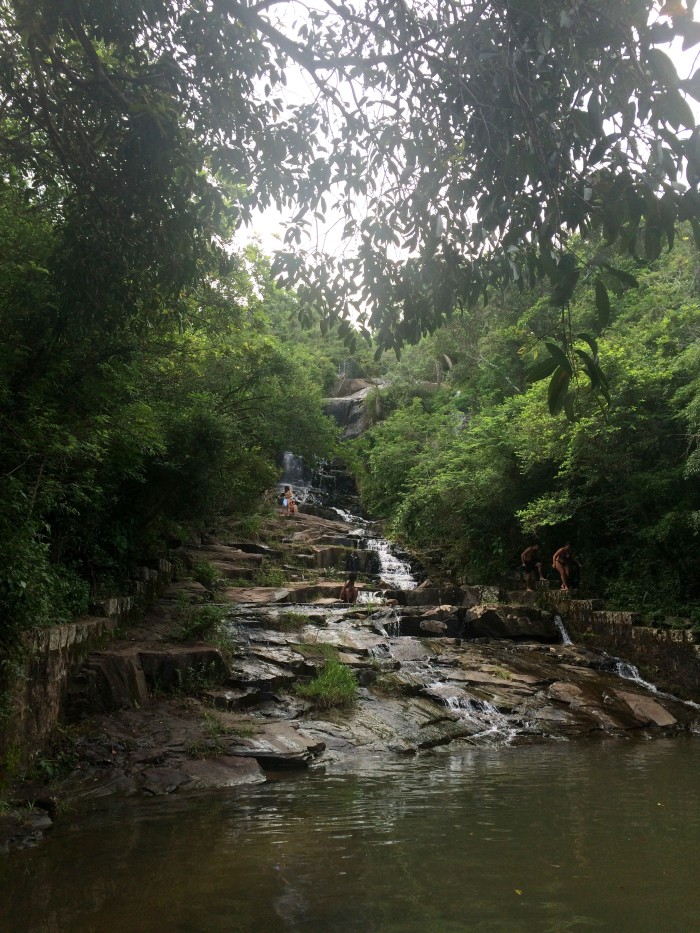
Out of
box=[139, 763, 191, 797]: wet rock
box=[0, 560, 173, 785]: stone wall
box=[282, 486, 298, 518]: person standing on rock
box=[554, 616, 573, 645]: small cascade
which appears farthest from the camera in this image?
box=[282, 486, 298, 518]: person standing on rock

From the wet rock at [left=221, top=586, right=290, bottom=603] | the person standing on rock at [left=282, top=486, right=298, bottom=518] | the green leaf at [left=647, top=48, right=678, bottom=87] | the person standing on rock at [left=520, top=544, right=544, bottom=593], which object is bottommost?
the wet rock at [left=221, top=586, right=290, bottom=603]

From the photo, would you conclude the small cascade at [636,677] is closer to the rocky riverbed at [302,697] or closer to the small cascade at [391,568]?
the rocky riverbed at [302,697]

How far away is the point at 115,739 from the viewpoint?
7.53 m

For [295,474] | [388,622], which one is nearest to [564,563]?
[388,622]

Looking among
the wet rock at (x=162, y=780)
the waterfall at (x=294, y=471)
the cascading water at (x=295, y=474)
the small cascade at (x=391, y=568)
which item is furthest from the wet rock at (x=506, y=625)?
the waterfall at (x=294, y=471)

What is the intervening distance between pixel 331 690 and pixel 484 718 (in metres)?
2.36

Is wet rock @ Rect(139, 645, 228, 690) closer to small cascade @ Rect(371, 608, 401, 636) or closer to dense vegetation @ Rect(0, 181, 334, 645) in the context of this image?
dense vegetation @ Rect(0, 181, 334, 645)

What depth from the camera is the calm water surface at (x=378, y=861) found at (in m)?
3.77

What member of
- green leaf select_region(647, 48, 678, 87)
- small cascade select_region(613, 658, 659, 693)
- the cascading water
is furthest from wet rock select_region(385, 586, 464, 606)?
green leaf select_region(647, 48, 678, 87)

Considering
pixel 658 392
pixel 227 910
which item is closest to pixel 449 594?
pixel 658 392

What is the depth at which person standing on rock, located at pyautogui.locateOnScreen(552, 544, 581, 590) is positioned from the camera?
17234 millimetres

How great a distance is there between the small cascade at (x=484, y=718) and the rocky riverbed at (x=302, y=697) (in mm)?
32

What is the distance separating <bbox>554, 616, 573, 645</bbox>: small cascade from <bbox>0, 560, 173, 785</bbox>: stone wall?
10244 mm

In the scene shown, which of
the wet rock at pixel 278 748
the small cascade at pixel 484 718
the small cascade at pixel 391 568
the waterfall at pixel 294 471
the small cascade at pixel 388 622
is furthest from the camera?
the waterfall at pixel 294 471
